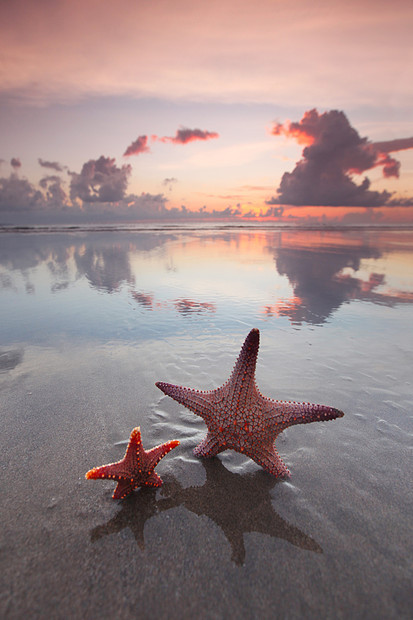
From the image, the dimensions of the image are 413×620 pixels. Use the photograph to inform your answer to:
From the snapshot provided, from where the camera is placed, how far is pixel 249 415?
2.54 meters

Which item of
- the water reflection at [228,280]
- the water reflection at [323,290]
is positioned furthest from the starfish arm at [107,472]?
the water reflection at [323,290]

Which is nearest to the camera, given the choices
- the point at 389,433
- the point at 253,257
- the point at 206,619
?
the point at 206,619

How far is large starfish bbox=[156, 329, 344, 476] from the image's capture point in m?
2.51

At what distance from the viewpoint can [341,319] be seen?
684 centimetres

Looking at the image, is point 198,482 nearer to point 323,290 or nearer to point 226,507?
point 226,507

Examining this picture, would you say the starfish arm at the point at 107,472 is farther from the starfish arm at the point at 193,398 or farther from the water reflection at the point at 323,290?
the water reflection at the point at 323,290

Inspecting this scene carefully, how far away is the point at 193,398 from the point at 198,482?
2.35 ft

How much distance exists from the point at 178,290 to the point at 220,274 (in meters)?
3.00

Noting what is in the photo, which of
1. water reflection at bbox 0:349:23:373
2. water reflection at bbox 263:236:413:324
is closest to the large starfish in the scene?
water reflection at bbox 0:349:23:373

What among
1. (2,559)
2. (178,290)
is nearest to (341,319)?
(178,290)

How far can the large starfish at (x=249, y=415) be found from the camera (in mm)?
2508

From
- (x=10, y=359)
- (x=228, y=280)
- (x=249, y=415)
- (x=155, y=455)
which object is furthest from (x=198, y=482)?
(x=228, y=280)

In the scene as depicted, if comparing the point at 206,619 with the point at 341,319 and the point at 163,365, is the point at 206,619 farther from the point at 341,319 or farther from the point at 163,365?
the point at 341,319

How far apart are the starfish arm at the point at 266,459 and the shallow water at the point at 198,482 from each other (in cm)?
16
